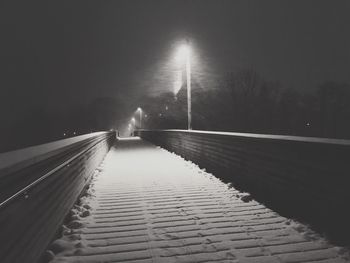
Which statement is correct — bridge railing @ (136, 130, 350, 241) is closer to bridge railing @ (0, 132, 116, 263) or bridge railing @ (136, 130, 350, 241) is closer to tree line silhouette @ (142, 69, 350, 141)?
bridge railing @ (0, 132, 116, 263)

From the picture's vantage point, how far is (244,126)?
61406 millimetres

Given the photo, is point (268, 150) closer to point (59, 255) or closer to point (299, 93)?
point (59, 255)

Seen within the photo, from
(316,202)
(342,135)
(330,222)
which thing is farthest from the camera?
(342,135)

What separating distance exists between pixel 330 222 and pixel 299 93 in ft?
225

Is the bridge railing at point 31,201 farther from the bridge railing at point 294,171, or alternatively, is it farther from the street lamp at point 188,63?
the street lamp at point 188,63

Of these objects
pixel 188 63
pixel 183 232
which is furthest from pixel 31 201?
pixel 188 63

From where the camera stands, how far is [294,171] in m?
5.20

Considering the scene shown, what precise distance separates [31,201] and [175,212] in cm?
301

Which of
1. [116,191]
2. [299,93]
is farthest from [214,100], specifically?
[116,191]

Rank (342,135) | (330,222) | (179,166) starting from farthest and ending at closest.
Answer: (342,135), (179,166), (330,222)

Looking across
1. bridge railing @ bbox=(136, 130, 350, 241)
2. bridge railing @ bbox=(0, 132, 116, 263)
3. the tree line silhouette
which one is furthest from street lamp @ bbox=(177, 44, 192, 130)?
the tree line silhouette

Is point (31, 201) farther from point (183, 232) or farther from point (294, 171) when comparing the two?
point (294, 171)

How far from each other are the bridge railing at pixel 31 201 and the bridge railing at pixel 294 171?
3653mm

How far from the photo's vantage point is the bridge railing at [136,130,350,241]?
4180 millimetres
